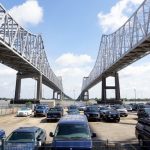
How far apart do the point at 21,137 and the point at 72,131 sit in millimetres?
2316

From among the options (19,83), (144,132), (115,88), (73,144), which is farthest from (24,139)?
(115,88)

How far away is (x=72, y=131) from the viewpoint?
13.6 m

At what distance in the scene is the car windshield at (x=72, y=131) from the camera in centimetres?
1314

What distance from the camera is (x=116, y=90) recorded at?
112 metres

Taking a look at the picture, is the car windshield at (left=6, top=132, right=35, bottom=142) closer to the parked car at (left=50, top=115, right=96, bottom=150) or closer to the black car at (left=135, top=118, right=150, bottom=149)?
the parked car at (left=50, top=115, right=96, bottom=150)

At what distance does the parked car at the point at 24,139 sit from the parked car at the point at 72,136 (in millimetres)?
896

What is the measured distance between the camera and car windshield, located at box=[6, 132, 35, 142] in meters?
13.9

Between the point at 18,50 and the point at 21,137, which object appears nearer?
the point at 21,137

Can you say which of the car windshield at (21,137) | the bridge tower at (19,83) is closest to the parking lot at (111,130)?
the car windshield at (21,137)

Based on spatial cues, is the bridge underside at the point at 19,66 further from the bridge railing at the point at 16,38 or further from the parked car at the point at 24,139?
the parked car at the point at 24,139

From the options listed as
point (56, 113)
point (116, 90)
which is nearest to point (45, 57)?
point (116, 90)

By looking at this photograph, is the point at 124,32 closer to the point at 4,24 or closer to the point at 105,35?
the point at 4,24

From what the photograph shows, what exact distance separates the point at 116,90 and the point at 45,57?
1408 inches

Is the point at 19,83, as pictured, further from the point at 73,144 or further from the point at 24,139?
the point at 73,144
